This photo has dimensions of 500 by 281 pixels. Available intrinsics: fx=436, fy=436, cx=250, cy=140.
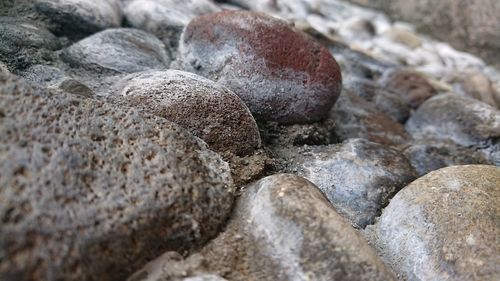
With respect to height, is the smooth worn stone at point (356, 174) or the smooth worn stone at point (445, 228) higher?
the smooth worn stone at point (445, 228)

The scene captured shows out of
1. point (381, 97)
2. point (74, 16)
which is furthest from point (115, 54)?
point (381, 97)

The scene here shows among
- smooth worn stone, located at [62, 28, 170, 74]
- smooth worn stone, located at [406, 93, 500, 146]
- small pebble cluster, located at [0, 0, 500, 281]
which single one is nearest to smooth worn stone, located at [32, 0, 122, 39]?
small pebble cluster, located at [0, 0, 500, 281]

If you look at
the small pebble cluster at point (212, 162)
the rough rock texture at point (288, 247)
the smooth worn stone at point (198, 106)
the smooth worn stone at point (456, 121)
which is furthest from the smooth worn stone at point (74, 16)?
the smooth worn stone at point (456, 121)

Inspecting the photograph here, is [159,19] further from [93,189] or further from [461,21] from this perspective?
[461,21]

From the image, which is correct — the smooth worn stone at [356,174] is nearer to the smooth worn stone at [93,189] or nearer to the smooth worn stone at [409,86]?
the smooth worn stone at [93,189]

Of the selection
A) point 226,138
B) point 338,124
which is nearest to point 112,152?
point 226,138

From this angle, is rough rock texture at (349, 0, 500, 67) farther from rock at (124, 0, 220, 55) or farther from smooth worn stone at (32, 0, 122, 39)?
smooth worn stone at (32, 0, 122, 39)

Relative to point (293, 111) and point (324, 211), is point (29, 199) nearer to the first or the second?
point (324, 211)

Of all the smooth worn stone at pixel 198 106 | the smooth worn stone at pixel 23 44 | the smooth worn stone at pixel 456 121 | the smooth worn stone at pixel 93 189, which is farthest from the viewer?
the smooth worn stone at pixel 456 121
